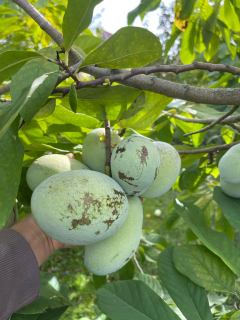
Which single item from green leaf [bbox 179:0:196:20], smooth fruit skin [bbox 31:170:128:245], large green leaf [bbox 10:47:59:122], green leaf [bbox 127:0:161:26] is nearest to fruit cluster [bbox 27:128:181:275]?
smooth fruit skin [bbox 31:170:128:245]

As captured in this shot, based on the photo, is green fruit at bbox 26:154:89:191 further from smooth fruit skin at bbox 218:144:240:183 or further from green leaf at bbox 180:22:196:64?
green leaf at bbox 180:22:196:64

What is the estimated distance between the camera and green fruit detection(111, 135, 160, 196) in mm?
629

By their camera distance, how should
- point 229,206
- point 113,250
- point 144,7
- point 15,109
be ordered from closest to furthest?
point 15,109 → point 113,250 → point 229,206 → point 144,7

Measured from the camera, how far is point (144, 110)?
0.75 meters

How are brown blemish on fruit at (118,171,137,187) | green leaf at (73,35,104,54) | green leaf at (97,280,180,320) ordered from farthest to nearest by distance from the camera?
green leaf at (73,35,104,54) < green leaf at (97,280,180,320) < brown blemish on fruit at (118,171,137,187)

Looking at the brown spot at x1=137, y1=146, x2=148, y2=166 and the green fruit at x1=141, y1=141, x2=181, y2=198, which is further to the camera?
the green fruit at x1=141, y1=141, x2=181, y2=198

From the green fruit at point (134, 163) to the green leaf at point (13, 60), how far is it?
0.30 meters

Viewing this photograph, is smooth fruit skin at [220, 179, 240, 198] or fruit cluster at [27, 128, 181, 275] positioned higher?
fruit cluster at [27, 128, 181, 275]

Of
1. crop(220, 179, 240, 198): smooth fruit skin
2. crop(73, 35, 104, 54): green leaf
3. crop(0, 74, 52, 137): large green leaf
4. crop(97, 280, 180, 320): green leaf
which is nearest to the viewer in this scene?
crop(0, 74, 52, 137): large green leaf

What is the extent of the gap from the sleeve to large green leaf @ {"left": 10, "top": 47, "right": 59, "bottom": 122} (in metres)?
0.42

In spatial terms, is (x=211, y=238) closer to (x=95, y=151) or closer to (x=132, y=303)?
(x=132, y=303)

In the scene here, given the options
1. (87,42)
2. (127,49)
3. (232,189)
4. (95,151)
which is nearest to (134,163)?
(95,151)

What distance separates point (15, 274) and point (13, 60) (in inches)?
23.2

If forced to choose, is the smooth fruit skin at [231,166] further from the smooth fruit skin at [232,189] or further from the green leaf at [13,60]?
the green leaf at [13,60]
